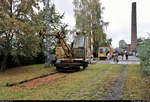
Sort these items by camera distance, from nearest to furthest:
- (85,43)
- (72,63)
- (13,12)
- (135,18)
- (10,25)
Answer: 1. (10,25)
2. (13,12)
3. (72,63)
4. (85,43)
5. (135,18)

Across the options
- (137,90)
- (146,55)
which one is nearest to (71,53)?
(146,55)

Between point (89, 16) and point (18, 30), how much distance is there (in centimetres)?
2565

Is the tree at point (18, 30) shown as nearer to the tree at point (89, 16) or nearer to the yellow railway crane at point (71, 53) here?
the yellow railway crane at point (71, 53)

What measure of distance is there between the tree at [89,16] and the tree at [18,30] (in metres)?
22.2

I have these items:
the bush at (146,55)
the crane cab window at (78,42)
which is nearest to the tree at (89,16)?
the crane cab window at (78,42)

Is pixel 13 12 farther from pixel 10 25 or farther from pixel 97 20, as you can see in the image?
pixel 97 20

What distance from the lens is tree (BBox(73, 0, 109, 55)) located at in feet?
116

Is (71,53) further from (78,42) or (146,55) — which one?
(146,55)

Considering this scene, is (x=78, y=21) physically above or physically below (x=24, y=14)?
above

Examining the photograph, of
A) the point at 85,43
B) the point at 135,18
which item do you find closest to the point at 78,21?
the point at 85,43

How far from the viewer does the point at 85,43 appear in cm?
1535

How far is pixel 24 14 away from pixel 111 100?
1070cm

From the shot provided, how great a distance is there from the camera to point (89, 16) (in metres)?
35.9

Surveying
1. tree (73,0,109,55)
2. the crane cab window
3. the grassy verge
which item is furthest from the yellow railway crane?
tree (73,0,109,55)
